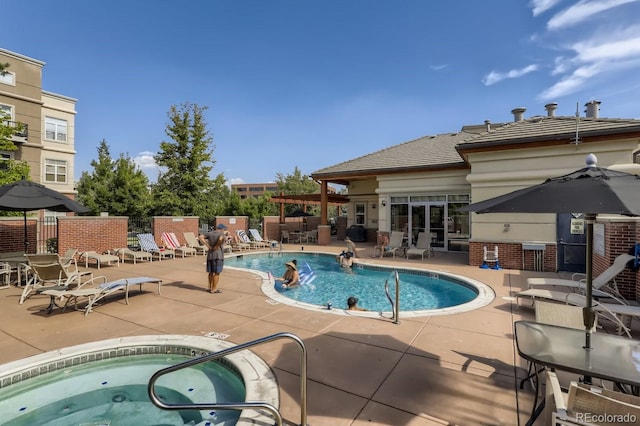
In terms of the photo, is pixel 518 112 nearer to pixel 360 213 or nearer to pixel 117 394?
pixel 360 213

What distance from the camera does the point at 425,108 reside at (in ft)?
55.7

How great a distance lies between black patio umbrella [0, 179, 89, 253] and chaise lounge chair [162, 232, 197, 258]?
5.61m

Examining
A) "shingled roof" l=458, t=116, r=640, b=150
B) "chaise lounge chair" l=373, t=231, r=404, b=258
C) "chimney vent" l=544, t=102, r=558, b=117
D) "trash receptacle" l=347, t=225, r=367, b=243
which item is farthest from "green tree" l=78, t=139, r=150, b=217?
"chimney vent" l=544, t=102, r=558, b=117

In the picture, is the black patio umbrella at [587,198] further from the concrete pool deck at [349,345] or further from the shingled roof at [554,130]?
the shingled roof at [554,130]

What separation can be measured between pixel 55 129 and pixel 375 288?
105 feet

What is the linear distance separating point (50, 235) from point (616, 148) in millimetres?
23118

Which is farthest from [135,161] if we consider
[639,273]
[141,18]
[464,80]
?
[639,273]

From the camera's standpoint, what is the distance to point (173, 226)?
1617cm

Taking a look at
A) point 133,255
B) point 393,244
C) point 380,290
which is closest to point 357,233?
point 393,244

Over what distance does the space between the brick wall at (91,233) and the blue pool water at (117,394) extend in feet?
33.9

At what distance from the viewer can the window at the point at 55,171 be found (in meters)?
25.8

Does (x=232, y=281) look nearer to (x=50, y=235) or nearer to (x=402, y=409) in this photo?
(x=402, y=409)

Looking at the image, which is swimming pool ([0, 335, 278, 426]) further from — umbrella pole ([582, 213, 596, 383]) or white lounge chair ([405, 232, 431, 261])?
white lounge chair ([405, 232, 431, 261])

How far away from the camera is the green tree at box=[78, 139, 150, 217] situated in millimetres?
26391
